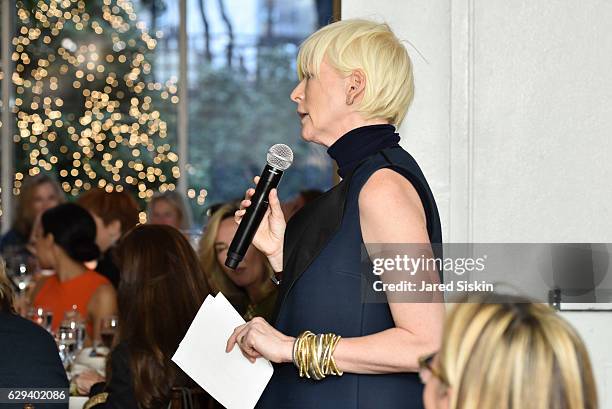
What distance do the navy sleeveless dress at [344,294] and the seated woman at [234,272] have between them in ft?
5.75

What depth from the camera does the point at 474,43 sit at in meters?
2.78

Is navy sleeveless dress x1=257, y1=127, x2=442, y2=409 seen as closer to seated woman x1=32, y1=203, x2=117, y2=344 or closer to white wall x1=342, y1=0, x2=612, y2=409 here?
white wall x1=342, y1=0, x2=612, y2=409

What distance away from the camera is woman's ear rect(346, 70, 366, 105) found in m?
2.00

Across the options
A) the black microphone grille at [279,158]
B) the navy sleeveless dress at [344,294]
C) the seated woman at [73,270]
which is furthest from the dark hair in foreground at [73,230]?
the navy sleeveless dress at [344,294]

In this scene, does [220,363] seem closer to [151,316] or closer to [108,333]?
[151,316]

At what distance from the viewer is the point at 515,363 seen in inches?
52.4

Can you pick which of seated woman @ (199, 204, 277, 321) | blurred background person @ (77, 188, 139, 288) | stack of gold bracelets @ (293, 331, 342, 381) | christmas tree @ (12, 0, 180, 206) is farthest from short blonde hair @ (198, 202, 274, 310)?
christmas tree @ (12, 0, 180, 206)

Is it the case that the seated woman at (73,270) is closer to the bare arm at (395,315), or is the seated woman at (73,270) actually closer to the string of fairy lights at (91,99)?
the bare arm at (395,315)

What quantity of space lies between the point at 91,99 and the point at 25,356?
21.4ft

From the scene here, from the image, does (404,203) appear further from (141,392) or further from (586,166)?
(141,392)

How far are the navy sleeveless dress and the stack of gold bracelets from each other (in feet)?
0.17

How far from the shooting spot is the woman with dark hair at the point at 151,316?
3143mm

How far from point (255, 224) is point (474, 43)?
0.99 meters

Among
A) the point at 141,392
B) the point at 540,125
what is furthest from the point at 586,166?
the point at 141,392
